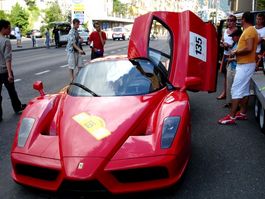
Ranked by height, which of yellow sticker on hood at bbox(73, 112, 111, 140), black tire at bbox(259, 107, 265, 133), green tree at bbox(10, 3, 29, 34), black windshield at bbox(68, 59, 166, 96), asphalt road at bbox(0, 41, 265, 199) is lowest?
asphalt road at bbox(0, 41, 265, 199)

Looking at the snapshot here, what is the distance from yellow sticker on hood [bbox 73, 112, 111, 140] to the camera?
3.71 m

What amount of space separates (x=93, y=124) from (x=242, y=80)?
329cm

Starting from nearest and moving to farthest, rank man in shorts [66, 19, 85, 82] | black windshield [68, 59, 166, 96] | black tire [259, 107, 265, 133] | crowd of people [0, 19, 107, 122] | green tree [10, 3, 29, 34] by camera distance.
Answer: black windshield [68, 59, 166, 96] < black tire [259, 107, 265, 133] < crowd of people [0, 19, 107, 122] < man in shorts [66, 19, 85, 82] < green tree [10, 3, 29, 34]

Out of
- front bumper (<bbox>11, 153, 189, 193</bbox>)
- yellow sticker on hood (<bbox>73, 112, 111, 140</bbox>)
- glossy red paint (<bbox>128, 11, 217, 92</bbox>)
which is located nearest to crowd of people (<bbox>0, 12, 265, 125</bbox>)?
glossy red paint (<bbox>128, 11, 217, 92</bbox>)

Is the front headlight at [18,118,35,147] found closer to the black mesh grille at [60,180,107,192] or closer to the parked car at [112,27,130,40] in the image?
the black mesh grille at [60,180,107,192]

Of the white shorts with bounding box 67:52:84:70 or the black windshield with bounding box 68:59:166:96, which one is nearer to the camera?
the black windshield with bounding box 68:59:166:96

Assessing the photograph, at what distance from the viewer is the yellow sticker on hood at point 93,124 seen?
371 centimetres

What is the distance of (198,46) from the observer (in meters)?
7.05

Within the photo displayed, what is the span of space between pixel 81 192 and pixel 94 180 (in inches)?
6.0

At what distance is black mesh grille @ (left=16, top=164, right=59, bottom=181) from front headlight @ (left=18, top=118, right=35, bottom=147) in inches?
11.0

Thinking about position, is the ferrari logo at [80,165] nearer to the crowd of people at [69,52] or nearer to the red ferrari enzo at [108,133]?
the red ferrari enzo at [108,133]

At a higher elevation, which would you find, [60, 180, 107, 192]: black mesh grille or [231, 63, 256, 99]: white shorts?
[231, 63, 256, 99]: white shorts

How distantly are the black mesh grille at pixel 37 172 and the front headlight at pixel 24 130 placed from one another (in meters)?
0.28

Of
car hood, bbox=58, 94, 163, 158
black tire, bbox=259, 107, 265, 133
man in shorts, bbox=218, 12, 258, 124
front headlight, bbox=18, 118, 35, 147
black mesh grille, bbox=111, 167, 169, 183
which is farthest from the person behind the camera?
man in shorts, bbox=218, 12, 258, 124
